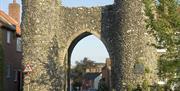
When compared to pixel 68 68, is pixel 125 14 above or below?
above

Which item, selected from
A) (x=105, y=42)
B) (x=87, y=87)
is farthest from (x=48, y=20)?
(x=87, y=87)


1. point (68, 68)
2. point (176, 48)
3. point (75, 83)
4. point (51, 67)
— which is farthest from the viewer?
point (75, 83)

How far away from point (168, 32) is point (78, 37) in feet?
51.0

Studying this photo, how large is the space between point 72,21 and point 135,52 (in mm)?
4721

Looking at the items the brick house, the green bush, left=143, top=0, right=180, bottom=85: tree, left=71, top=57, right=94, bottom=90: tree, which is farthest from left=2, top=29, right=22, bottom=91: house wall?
left=71, top=57, right=94, bottom=90: tree

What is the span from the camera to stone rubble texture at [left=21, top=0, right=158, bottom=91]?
90.9ft

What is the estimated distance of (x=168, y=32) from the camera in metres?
16.0

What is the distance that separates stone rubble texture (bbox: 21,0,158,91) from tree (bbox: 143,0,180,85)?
34.3 feet

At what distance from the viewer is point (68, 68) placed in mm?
32781

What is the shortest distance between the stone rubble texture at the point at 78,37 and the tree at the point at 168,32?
10.5 metres

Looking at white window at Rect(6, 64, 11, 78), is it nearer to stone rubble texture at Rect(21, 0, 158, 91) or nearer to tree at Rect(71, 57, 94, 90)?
stone rubble texture at Rect(21, 0, 158, 91)

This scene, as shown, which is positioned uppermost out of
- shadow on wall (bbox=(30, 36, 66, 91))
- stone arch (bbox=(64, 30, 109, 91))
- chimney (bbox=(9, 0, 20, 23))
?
chimney (bbox=(9, 0, 20, 23))

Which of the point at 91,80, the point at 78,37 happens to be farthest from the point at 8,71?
the point at 91,80

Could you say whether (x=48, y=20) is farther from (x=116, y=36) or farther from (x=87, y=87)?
(x=87, y=87)
